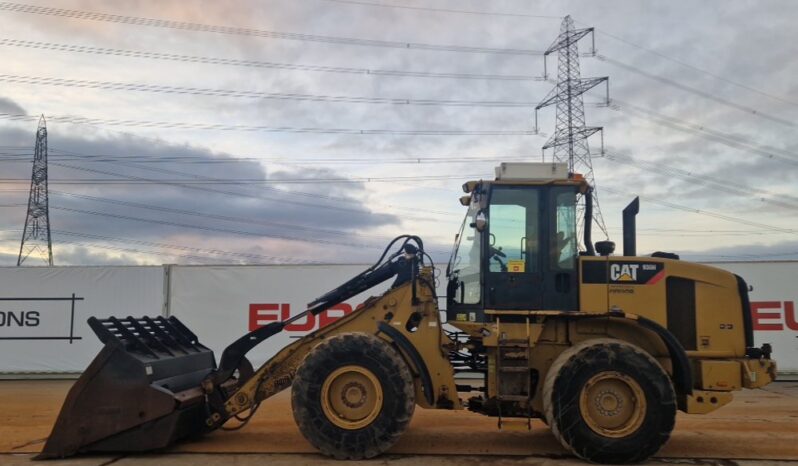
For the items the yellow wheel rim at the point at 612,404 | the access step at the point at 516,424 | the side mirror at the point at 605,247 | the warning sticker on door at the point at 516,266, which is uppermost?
the side mirror at the point at 605,247

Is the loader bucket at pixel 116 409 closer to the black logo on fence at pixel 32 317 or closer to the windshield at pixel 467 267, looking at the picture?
the windshield at pixel 467 267

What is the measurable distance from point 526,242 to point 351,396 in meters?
2.45

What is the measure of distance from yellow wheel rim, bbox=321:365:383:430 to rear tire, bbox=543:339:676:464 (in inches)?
A: 68.5

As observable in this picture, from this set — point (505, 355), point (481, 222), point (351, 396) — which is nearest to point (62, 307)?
point (351, 396)

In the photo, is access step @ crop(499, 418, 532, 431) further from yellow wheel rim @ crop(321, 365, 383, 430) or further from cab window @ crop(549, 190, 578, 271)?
cab window @ crop(549, 190, 578, 271)

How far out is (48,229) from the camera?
92.7 ft

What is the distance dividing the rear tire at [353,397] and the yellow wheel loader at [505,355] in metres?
0.01

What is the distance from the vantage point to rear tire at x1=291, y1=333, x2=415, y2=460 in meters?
6.37

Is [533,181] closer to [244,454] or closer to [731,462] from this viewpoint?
[731,462]

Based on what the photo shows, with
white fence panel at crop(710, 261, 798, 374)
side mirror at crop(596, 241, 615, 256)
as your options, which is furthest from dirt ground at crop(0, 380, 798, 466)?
white fence panel at crop(710, 261, 798, 374)

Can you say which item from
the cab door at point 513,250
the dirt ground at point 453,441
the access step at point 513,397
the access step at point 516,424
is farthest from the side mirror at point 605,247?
the dirt ground at point 453,441

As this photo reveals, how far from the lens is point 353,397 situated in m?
6.47

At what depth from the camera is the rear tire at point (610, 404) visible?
20.5 feet

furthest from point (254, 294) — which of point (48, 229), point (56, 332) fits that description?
point (48, 229)
